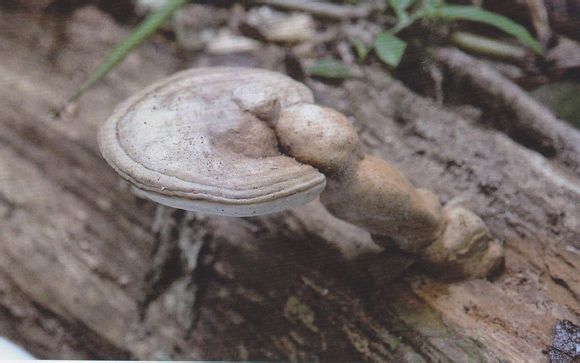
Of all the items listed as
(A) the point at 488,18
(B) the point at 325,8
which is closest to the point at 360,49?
(B) the point at 325,8

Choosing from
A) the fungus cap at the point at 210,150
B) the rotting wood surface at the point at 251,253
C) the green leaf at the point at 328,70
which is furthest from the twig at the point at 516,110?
the fungus cap at the point at 210,150

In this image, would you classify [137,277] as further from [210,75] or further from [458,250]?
[458,250]

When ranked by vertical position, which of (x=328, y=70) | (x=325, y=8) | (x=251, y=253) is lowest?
(x=251, y=253)

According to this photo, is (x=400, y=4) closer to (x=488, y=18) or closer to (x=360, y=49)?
(x=360, y=49)

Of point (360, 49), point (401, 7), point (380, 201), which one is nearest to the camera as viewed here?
point (380, 201)

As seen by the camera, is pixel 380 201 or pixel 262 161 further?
pixel 380 201

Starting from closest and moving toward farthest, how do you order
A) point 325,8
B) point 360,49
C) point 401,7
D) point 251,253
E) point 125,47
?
point 251,253
point 125,47
point 401,7
point 360,49
point 325,8
